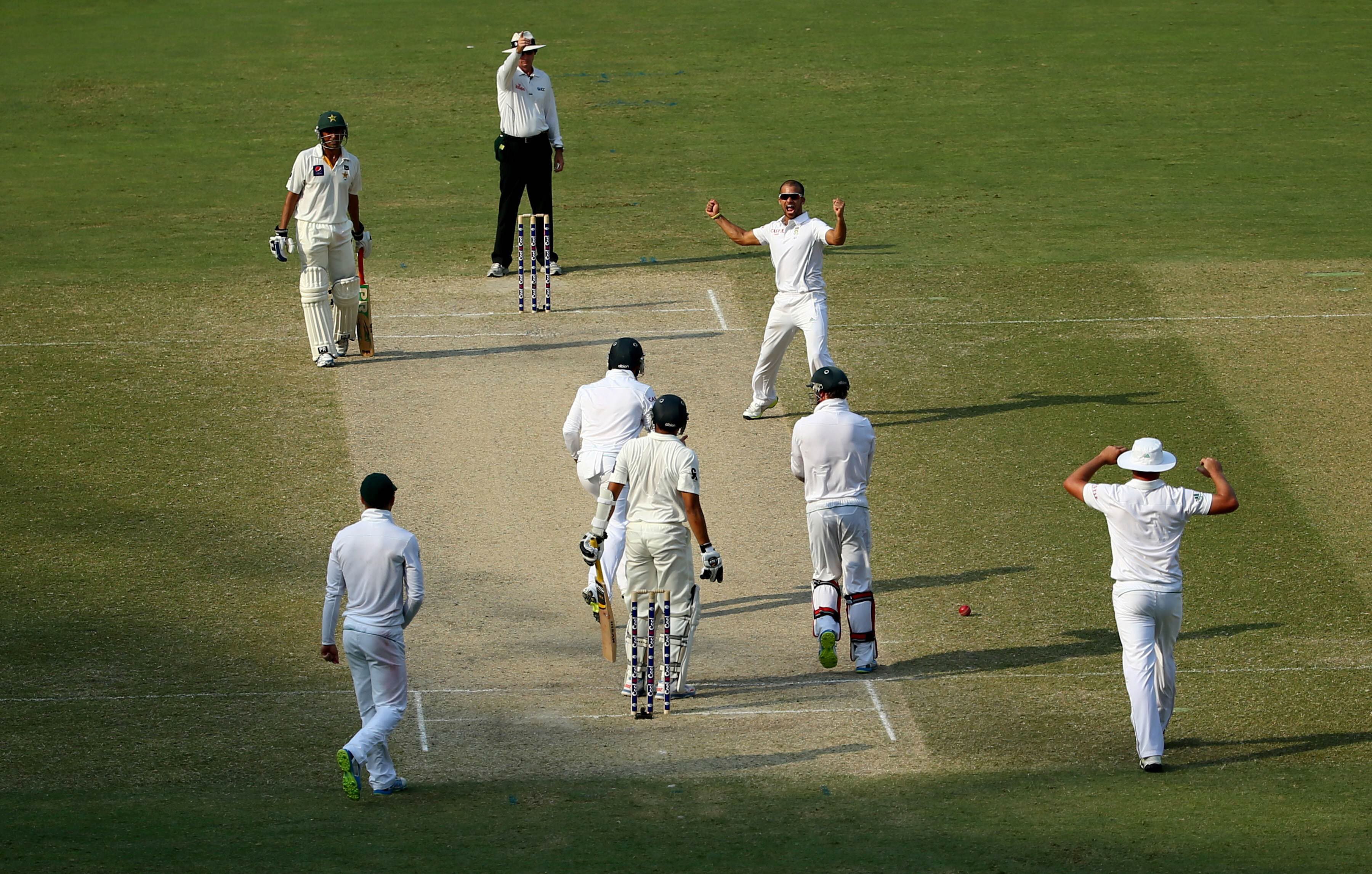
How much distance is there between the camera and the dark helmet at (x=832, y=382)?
12258 mm

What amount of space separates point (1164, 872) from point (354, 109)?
2369 cm

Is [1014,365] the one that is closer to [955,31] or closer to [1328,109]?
[1328,109]

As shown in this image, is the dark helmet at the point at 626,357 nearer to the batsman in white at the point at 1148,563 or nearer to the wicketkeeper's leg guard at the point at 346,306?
the batsman in white at the point at 1148,563

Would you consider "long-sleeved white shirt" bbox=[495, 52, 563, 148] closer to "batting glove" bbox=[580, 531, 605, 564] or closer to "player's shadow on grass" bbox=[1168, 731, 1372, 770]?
"batting glove" bbox=[580, 531, 605, 564]

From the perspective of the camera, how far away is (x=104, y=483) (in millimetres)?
15758

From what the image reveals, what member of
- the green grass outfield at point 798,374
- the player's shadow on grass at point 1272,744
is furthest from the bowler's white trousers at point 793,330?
the player's shadow on grass at point 1272,744

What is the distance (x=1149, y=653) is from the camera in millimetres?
10594

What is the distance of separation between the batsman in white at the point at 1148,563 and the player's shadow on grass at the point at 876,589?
311cm

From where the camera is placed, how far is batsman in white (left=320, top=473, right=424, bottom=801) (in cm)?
1002

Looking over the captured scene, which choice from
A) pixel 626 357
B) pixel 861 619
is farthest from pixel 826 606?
pixel 626 357

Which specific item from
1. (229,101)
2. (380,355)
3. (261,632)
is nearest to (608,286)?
(380,355)

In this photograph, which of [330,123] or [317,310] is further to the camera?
[317,310]

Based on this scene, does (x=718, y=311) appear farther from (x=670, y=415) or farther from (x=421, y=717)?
(x=421, y=717)

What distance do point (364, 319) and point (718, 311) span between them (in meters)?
4.29
